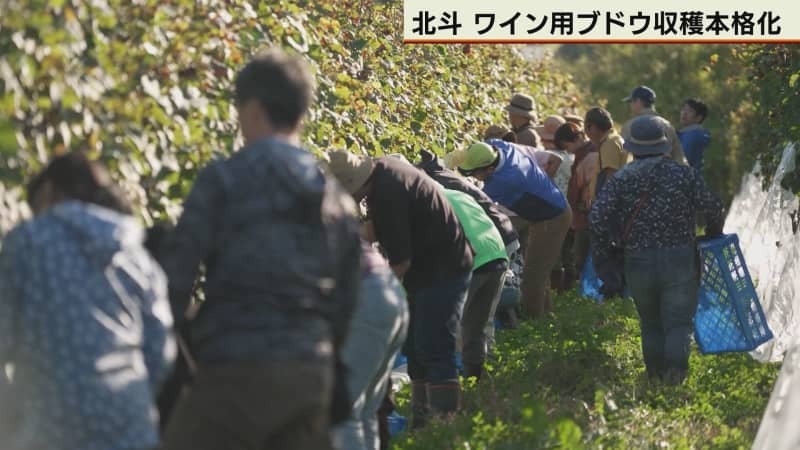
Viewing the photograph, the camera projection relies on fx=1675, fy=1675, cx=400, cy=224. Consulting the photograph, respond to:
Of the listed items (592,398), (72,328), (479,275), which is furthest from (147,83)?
(592,398)

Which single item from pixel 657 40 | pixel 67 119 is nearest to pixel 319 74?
pixel 67 119

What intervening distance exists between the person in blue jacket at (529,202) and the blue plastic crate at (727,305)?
6.47ft

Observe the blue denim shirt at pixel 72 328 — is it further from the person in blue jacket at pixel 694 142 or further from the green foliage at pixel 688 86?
the green foliage at pixel 688 86

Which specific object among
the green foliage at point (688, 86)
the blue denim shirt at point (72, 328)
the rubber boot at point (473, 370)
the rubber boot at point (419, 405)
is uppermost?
the green foliage at point (688, 86)

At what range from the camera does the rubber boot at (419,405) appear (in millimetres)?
9492

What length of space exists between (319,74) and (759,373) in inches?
165

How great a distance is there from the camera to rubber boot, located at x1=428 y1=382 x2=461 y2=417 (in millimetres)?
9453

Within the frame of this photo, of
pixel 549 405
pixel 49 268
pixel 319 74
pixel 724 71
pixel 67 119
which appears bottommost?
pixel 549 405

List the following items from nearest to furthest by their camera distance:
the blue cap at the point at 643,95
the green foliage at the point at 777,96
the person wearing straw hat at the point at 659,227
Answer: the person wearing straw hat at the point at 659,227 < the green foliage at the point at 777,96 < the blue cap at the point at 643,95

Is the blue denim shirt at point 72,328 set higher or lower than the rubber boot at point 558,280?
lower

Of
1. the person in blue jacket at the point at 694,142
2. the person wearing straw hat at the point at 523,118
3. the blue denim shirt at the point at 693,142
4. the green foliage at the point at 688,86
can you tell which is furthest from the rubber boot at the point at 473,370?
the green foliage at the point at 688,86

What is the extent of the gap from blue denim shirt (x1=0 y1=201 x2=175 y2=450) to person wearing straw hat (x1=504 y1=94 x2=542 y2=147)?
33.5ft

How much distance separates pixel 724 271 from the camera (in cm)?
1091

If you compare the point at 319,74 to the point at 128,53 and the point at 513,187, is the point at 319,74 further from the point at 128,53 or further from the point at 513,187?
→ the point at 513,187
